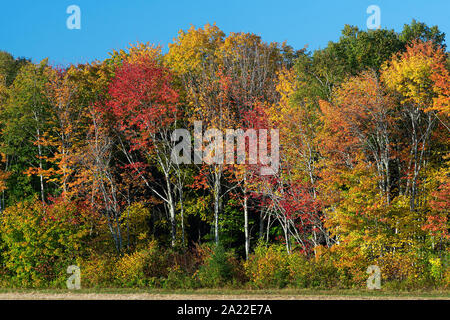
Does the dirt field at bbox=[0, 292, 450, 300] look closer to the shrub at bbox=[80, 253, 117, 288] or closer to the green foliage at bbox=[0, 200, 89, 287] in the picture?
the shrub at bbox=[80, 253, 117, 288]

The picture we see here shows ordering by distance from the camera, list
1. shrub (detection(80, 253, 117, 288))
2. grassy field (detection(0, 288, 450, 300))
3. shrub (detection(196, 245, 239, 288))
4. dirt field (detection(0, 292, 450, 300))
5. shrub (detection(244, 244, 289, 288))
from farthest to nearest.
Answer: shrub (detection(80, 253, 117, 288)) < shrub (detection(196, 245, 239, 288)) < shrub (detection(244, 244, 289, 288)) < grassy field (detection(0, 288, 450, 300)) < dirt field (detection(0, 292, 450, 300))

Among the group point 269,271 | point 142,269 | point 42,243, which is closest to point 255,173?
point 269,271

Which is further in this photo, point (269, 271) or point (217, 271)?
point (217, 271)

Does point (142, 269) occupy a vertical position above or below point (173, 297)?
above

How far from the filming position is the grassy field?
16203 millimetres

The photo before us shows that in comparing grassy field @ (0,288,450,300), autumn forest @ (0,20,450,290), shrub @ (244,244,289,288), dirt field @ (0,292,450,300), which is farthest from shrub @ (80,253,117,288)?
shrub @ (244,244,289,288)

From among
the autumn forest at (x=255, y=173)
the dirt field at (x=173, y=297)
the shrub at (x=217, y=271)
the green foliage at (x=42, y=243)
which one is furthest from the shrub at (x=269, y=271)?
the green foliage at (x=42, y=243)

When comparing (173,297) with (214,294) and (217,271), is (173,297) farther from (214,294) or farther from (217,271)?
(217,271)

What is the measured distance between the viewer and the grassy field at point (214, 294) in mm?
16203

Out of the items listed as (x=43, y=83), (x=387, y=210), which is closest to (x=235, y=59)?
(x=43, y=83)

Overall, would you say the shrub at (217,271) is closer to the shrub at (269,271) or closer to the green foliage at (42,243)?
the shrub at (269,271)

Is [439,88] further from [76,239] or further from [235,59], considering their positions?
[76,239]

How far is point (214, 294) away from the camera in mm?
17156

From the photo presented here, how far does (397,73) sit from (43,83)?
21713 mm
